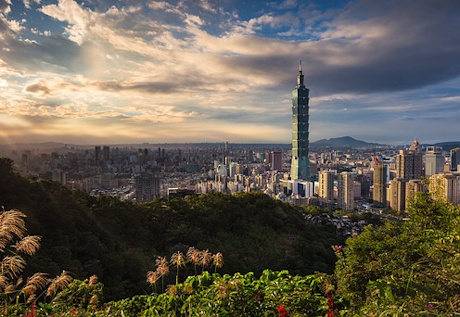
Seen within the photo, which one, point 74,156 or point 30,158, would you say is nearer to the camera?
point 30,158

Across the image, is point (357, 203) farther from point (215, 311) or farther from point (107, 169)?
point (215, 311)

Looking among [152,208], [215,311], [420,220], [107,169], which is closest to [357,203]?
[107,169]

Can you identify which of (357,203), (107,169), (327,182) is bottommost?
(357,203)

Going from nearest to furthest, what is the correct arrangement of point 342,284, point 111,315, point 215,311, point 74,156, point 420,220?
point 215,311
point 111,315
point 342,284
point 420,220
point 74,156

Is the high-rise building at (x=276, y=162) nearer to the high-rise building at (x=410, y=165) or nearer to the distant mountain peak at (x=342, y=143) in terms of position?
the high-rise building at (x=410, y=165)

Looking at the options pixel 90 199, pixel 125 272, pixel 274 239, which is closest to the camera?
pixel 125 272

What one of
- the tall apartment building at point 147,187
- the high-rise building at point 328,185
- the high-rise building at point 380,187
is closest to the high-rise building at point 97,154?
the tall apartment building at point 147,187

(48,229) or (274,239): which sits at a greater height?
(48,229)
